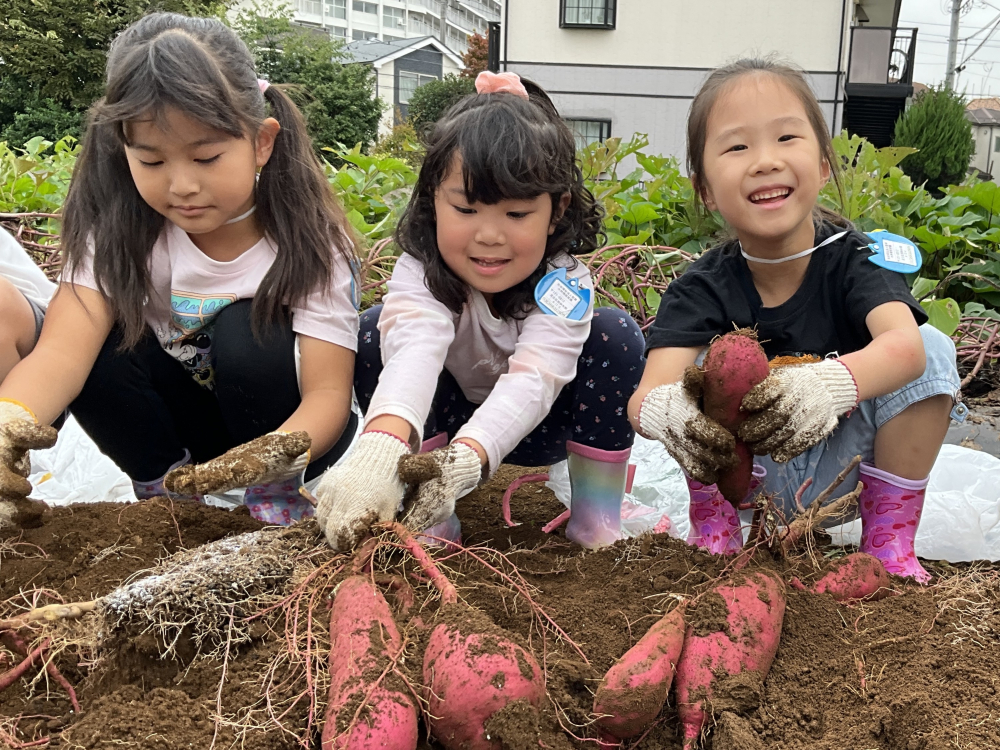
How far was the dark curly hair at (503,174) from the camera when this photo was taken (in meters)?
1.44

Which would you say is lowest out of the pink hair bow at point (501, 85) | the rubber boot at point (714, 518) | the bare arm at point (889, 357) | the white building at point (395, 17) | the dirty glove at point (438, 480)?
the rubber boot at point (714, 518)

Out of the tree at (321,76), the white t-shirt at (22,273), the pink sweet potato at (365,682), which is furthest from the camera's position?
the tree at (321,76)

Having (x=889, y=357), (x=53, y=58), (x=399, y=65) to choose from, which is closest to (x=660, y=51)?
(x=53, y=58)

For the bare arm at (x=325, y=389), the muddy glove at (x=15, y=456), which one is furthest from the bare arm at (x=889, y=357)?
the muddy glove at (x=15, y=456)

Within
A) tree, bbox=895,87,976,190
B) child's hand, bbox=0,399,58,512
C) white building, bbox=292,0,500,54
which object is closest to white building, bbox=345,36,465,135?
white building, bbox=292,0,500,54

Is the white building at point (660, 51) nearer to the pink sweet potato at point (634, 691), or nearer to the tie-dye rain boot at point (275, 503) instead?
the tie-dye rain boot at point (275, 503)

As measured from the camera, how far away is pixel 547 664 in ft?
3.30

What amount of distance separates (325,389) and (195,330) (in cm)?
34

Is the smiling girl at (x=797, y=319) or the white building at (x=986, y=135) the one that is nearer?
the smiling girl at (x=797, y=319)

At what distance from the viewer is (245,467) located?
125cm

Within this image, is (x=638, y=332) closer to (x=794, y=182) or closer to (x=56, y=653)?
(x=794, y=182)

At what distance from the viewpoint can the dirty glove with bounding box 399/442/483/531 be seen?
3.99ft

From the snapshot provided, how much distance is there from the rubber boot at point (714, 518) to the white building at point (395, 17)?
138 ft

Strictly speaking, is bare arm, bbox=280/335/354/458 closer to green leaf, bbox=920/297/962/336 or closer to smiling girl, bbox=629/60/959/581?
smiling girl, bbox=629/60/959/581
